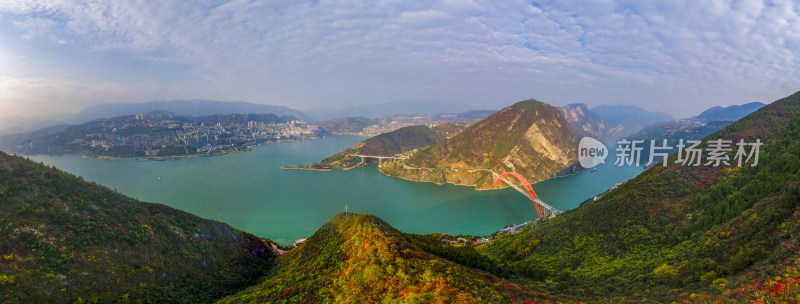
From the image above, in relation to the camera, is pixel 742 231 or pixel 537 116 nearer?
pixel 742 231

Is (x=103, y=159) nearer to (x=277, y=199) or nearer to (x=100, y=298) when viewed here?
(x=277, y=199)

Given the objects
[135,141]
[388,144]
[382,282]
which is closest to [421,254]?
[382,282]

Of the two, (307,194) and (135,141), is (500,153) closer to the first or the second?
(307,194)

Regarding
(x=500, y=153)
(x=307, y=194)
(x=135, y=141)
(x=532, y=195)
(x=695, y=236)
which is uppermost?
(x=135, y=141)

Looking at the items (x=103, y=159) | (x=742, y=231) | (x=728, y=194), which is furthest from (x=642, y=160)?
(x=103, y=159)

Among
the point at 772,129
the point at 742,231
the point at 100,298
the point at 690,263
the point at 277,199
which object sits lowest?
the point at 277,199

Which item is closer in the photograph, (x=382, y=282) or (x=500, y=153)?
(x=382, y=282)

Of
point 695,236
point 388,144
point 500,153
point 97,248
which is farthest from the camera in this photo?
point 388,144
